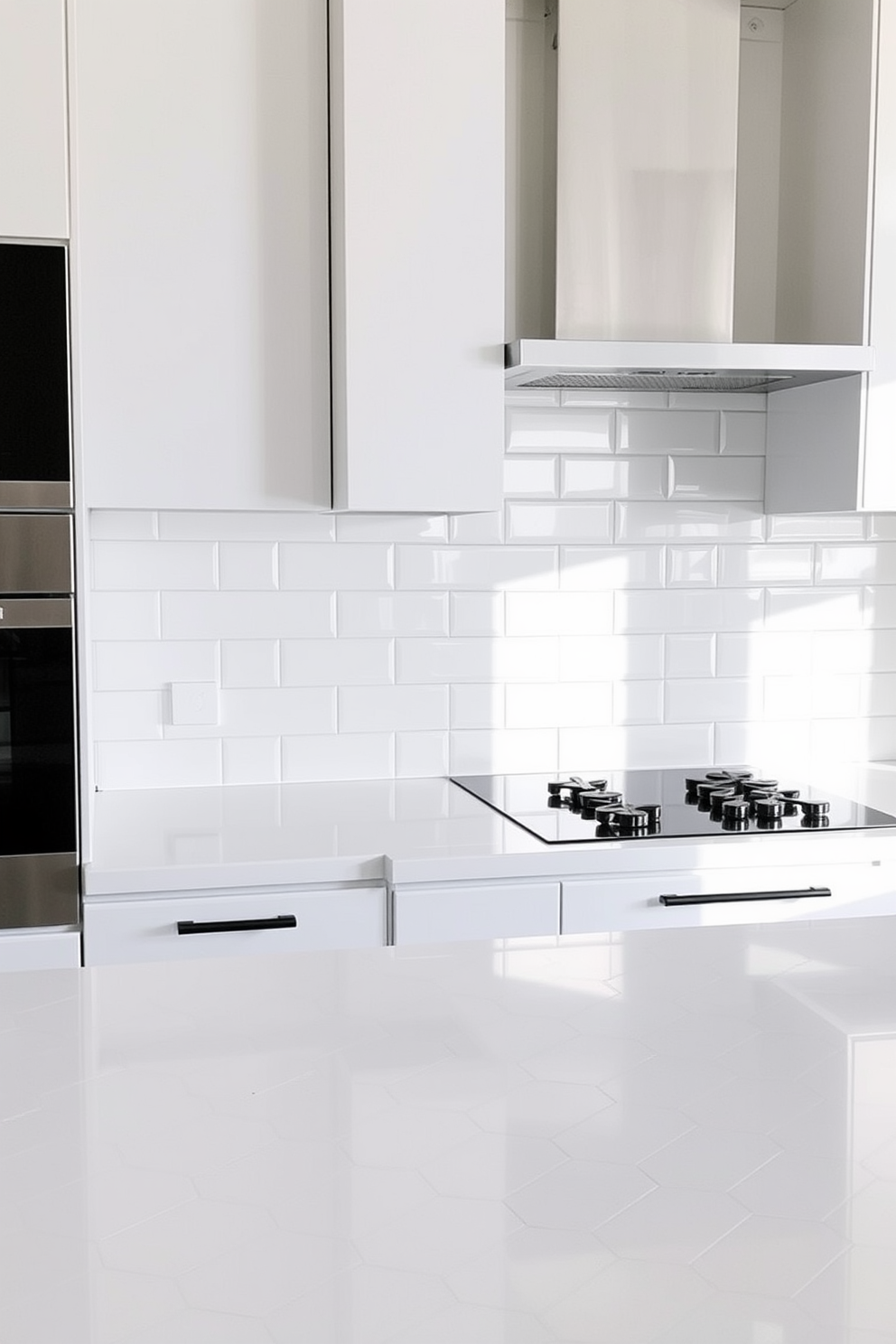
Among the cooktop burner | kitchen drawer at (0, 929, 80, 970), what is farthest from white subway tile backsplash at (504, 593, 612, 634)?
kitchen drawer at (0, 929, 80, 970)

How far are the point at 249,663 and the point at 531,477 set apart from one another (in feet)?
2.43

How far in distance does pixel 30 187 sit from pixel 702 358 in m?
1.24

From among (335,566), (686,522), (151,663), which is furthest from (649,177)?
(151,663)

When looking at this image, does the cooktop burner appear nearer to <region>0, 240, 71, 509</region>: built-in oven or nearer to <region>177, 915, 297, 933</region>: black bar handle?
<region>177, 915, 297, 933</region>: black bar handle

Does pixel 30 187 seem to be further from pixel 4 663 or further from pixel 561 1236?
pixel 561 1236

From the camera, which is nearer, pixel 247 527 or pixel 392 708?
pixel 247 527

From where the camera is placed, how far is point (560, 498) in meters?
3.00

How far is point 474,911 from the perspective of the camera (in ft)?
7.52

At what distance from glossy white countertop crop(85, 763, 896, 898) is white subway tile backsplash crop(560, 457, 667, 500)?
2.49ft

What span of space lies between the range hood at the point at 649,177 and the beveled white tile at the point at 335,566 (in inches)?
19.4

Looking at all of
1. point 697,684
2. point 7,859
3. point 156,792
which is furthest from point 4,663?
point 697,684

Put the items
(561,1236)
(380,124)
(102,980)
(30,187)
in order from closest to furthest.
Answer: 1. (561,1236)
2. (102,980)
3. (30,187)
4. (380,124)

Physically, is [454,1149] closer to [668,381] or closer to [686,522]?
[668,381]

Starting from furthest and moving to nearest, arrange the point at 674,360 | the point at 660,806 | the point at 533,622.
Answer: the point at 533,622, the point at 660,806, the point at 674,360
